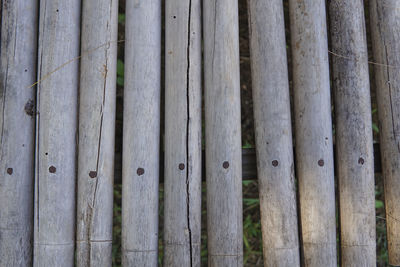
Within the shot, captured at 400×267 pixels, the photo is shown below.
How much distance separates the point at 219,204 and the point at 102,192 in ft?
2.47

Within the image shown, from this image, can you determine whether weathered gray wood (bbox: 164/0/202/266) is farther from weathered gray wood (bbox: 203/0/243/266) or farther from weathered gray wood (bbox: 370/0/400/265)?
weathered gray wood (bbox: 370/0/400/265)

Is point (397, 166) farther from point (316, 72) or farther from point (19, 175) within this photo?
point (19, 175)

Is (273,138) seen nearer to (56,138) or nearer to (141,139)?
(141,139)

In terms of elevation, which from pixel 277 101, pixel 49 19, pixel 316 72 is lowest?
pixel 277 101

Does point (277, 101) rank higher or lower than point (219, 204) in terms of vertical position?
higher

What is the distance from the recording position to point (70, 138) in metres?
2.66

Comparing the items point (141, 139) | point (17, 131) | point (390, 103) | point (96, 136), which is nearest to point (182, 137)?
point (141, 139)

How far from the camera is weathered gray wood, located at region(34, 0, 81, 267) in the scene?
→ 2613mm

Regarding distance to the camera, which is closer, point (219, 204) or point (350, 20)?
point (219, 204)

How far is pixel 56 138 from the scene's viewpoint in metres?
2.63

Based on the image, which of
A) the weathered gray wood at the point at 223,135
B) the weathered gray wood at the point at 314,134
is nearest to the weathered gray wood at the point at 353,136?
the weathered gray wood at the point at 314,134

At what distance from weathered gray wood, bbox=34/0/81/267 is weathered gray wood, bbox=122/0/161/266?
0.34m

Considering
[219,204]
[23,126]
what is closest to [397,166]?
[219,204]

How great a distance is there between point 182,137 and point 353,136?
1.14 metres
